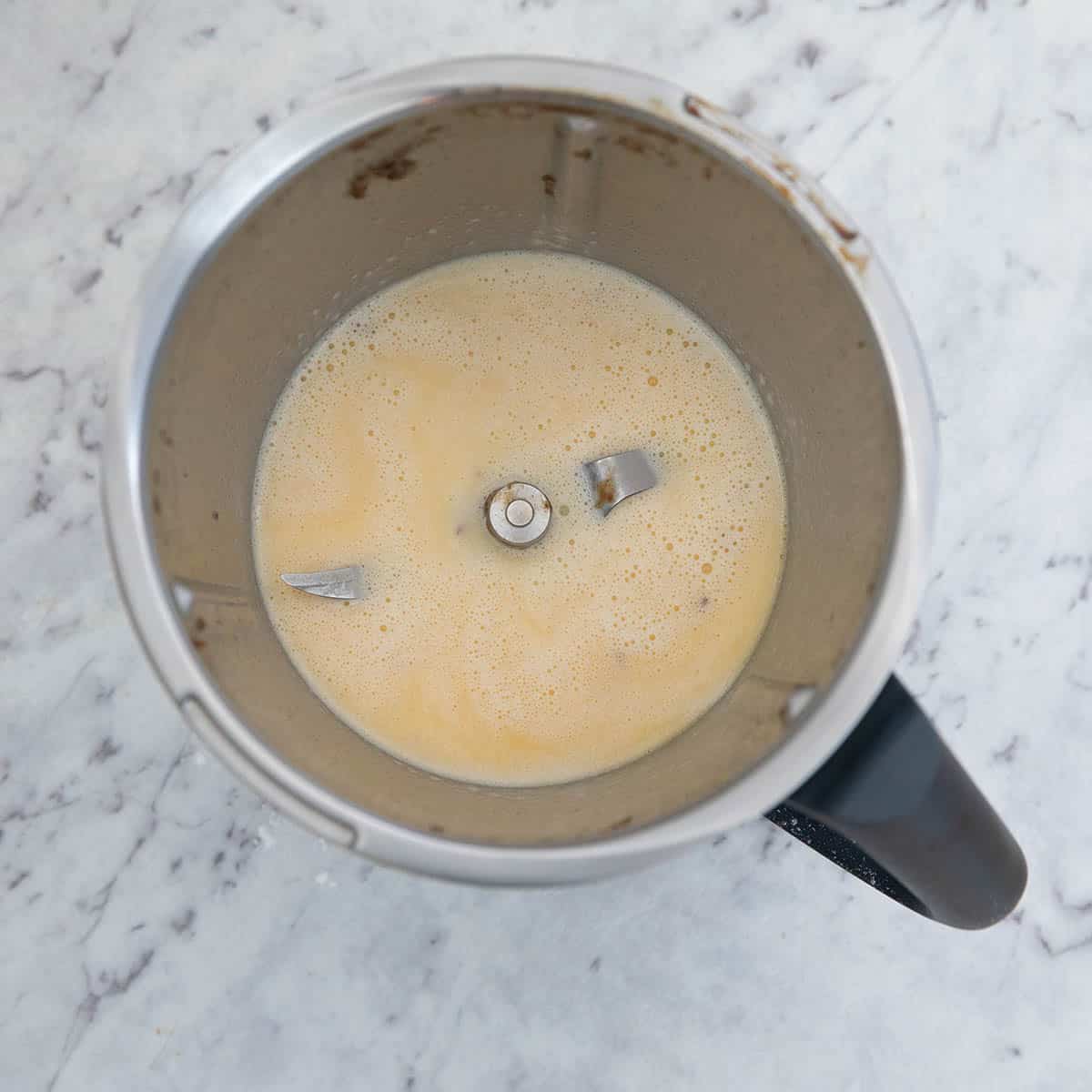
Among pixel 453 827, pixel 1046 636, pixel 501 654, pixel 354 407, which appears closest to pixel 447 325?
Result: pixel 354 407

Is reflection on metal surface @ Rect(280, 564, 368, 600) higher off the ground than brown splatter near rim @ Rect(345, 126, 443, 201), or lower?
lower

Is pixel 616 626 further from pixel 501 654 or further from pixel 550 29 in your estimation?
pixel 550 29

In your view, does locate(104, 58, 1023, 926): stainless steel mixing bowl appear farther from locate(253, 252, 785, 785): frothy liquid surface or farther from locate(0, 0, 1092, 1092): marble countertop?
locate(0, 0, 1092, 1092): marble countertop

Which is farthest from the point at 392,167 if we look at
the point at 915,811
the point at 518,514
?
the point at 915,811

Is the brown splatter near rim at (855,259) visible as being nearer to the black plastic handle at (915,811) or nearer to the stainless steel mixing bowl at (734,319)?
the stainless steel mixing bowl at (734,319)

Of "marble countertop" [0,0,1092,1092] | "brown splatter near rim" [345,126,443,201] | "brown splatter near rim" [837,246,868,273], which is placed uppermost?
"brown splatter near rim" [837,246,868,273]

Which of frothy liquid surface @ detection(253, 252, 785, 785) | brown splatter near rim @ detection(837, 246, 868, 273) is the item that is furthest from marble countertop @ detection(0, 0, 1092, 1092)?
brown splatter near rim @ detection(837, 246, 868, 273)

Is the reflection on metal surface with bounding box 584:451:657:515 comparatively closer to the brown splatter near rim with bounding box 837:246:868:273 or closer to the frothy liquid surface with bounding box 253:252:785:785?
the frothy liquid surface with bounding box 253:252:785:785

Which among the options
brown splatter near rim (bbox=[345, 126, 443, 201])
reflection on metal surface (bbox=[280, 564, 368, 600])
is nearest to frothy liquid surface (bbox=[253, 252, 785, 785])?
reflection on metal surface (bbox=[280, 564, 368, 600])

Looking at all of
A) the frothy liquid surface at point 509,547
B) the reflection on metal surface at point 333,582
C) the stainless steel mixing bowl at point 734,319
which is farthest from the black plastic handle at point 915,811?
the reflection on metal surface at point 333,582

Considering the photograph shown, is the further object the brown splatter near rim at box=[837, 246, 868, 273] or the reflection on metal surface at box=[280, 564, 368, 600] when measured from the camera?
the reflection on metal surface at box=[280, 564, 368, 600]
